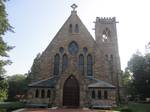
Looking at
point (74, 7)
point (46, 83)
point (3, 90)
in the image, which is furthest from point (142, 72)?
point (3, 90)

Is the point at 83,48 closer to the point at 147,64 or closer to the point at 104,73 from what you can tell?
the point at 104,73

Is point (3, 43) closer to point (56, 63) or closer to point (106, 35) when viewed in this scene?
point (56, 63)

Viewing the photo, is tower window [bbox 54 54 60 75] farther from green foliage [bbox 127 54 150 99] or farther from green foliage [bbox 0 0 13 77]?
green foliage [bbox 127 54 150 99]

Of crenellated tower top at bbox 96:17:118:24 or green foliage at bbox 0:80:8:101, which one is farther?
crenellated tower top at bbox 96:17:118:24

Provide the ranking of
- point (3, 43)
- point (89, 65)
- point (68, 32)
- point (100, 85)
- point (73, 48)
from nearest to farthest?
point (3, 43) → point (100, 85) → point (89, 65) → point (73, 48) → point (68, 32)

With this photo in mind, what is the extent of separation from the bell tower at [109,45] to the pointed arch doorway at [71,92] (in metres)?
5.49

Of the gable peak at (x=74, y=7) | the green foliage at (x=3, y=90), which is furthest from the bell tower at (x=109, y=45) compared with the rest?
the green foliage at (x=3, y=90)

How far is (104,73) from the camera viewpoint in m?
29.6

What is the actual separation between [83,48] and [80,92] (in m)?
7.97

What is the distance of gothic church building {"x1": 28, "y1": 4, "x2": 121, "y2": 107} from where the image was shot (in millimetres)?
27053

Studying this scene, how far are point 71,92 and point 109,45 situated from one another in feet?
44.9

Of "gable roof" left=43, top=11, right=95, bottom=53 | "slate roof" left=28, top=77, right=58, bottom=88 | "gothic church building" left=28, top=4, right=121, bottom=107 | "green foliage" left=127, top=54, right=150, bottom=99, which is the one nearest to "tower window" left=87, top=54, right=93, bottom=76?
"gothic church building" left=28, top=4, right=121, bottom=107

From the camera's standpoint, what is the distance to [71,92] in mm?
27578

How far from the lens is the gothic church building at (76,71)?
27.1 meters
